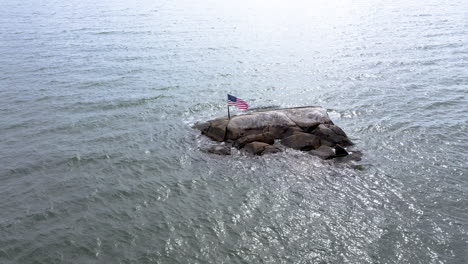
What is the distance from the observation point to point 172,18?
76.8 metres

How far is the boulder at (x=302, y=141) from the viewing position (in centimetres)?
2366

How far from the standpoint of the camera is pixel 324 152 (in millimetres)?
22922

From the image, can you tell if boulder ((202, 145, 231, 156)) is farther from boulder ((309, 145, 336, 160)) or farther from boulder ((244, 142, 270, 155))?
boulder ((309, 145, 336, 160))

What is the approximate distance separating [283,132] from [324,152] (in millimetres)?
3356

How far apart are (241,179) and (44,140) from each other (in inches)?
520

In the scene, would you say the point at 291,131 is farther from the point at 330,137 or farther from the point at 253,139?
the point at 253,139

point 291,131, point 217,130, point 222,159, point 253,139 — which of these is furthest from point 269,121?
point 222,159

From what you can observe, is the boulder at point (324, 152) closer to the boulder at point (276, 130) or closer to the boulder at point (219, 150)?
the boulder at point (276, 130)

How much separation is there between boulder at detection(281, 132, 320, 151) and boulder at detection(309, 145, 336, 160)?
0.44 m

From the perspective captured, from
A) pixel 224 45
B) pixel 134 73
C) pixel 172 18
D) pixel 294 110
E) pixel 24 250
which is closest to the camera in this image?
pixel 24 250

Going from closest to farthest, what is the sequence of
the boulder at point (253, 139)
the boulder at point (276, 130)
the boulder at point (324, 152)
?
the boulder at point (324, 152)
the boulder at point (253, 139)
the boulder at point (276, 130)

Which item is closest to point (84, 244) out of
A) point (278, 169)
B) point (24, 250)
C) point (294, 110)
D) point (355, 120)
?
point (24, 250)

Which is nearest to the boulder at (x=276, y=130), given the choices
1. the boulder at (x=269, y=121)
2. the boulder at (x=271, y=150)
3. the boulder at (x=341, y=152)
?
the boulder at (x=269, y=121)

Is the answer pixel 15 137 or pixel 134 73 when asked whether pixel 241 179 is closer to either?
pixel 15 137
